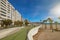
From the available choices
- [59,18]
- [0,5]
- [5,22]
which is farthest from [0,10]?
[59,18]

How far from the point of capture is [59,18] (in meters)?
71.8

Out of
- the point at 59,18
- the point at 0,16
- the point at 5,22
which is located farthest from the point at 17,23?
the point at 59,18

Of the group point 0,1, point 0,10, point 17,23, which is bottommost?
point 17,23

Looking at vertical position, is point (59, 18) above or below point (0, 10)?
below

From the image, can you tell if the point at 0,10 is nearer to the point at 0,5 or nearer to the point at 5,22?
the point at 0,5

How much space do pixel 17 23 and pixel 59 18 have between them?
49.3 m

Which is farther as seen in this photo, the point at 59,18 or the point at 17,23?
the point at 17,23

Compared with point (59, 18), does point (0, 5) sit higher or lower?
higher

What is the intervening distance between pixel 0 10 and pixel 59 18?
40.5m

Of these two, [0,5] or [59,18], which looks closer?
[59,18]

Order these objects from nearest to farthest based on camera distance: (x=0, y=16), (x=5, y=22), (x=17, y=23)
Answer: (x=5, y=22), (x=0, y=16), (x=17, y=23)

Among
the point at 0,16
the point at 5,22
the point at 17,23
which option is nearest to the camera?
the point at 5,22

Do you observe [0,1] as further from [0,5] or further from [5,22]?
[5,22]

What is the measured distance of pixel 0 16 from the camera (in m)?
86.9
